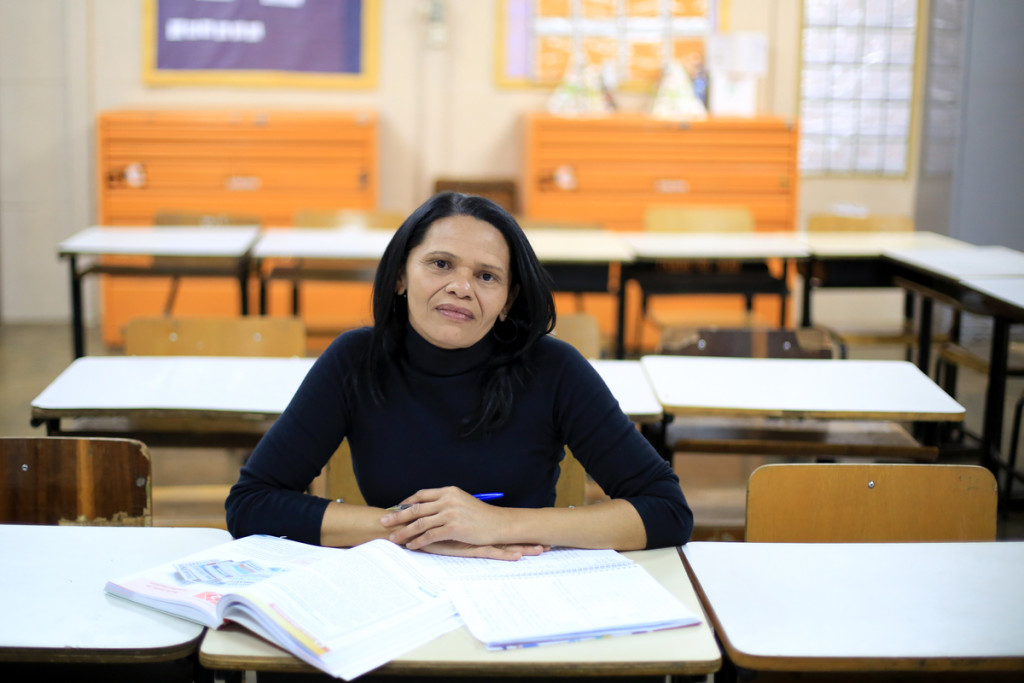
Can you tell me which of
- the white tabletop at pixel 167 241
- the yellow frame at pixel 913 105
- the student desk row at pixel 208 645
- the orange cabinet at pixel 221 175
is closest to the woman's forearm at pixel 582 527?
the student desk row at pixel 208 645

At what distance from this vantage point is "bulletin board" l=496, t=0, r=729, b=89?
5.96 meters

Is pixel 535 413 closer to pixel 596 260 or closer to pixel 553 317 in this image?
pixel 553 317

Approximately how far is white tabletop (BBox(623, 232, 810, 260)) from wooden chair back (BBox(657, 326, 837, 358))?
113 centimetres

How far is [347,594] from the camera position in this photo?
4.22ft

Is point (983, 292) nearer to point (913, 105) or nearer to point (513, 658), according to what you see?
point (513, 658)

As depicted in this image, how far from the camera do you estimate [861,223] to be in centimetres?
498

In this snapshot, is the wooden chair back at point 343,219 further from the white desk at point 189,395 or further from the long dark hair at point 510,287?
the long dark hair at point 510,287

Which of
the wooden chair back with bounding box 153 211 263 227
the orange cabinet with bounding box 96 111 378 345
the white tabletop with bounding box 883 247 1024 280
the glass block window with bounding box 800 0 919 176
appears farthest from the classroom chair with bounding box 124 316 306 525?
the glass block window with bounding box 800 0 919 176

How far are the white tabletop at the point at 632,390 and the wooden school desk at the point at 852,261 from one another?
1886mm

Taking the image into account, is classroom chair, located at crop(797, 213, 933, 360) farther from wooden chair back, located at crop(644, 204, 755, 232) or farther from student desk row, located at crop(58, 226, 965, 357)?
wooden chair back, located at crop(644, 204, 755, 232)

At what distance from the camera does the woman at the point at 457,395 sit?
5.32 feet

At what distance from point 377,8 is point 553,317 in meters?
4.73

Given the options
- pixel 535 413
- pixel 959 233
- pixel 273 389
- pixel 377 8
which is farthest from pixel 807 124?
pixel 535 413

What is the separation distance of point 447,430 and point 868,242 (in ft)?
11.2
